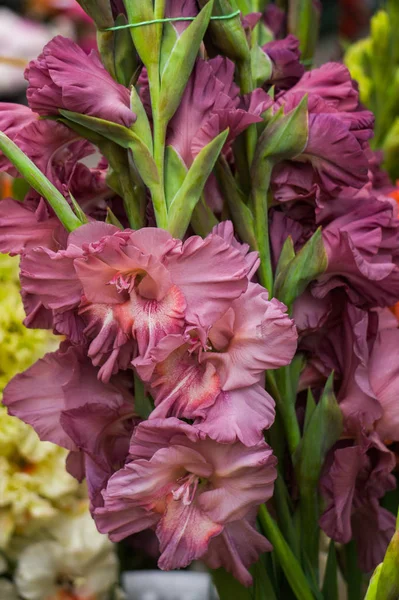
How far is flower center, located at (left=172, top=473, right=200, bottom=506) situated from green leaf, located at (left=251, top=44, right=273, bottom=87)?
0.26 metres

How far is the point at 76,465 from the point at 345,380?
0.19 meters

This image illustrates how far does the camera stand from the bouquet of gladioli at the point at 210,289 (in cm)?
48

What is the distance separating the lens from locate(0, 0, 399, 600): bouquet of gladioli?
475mm

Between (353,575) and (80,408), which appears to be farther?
(353,575)

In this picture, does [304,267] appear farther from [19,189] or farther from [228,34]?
[19,189]

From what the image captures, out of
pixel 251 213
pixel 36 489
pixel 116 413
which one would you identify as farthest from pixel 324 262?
pixel 36 489

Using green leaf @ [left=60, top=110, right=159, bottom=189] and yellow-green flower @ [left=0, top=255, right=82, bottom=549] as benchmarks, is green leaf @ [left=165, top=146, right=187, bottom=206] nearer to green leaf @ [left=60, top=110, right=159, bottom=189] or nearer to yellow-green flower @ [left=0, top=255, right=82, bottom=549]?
green leaf @ [left=60, top=110, right=159, bottom=189]

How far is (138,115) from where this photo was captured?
51cm

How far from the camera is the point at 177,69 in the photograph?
1.67 feet

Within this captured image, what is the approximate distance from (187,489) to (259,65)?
11.1 inches

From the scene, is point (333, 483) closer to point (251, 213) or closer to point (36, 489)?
point (251, 213)

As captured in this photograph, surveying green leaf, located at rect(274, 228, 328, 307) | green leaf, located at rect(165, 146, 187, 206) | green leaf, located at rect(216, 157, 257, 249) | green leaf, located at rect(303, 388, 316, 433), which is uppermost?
green leaf, located at rect(165, 146, 187, 206)

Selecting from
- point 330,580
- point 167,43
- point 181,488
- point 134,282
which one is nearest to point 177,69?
point 167,43

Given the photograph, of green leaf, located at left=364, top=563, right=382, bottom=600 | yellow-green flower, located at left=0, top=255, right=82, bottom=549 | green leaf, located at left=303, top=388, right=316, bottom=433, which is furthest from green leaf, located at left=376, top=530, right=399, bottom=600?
yellow-green flower, located at left=0, top=255, right=82, bottom=549
